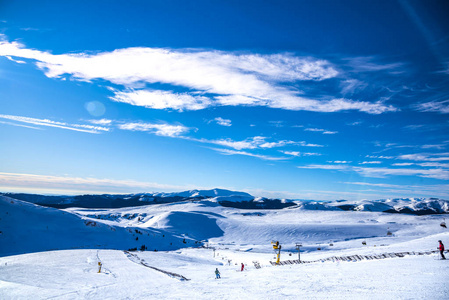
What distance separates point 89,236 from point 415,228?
90.6 meters

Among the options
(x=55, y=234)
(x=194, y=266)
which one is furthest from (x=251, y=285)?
(x=55, y=234)

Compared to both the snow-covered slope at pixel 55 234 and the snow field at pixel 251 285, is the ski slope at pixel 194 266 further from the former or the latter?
the snow-covered slope at pixel 55 234

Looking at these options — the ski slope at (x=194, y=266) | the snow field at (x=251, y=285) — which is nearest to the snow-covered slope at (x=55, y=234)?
the ski slope at (x=194, y=266)

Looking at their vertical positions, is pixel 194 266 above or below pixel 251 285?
below

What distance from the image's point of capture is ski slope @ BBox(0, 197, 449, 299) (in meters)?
15.1

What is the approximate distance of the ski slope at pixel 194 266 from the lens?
49.7ft

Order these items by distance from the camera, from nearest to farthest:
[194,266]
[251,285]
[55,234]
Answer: [251,285], [194,266], [55,234]

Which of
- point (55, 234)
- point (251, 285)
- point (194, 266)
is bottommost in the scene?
point (55, 234)

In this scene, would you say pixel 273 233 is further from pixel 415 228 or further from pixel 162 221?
pixel 162 221

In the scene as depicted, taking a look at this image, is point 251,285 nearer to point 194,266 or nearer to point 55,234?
point 194,266

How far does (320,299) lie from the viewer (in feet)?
41.2

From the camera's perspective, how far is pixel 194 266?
38.8m

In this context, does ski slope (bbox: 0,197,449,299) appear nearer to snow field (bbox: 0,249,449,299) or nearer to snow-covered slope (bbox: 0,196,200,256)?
snow field (bbox: 0,249,449,299)

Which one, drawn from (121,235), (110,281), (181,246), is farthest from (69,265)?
(181,246)
